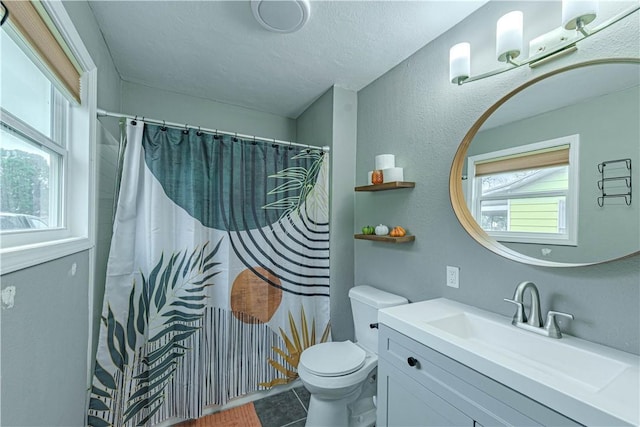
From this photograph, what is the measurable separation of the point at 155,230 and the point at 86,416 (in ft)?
3.25

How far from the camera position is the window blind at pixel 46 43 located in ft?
2.46

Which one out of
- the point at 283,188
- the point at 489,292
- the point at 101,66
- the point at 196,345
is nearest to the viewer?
the point at 489,292

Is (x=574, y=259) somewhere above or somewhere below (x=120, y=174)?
below

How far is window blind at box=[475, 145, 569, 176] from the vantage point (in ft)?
3.39

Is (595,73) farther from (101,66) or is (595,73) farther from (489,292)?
(101,66)

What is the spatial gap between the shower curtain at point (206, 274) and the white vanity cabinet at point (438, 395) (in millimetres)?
894

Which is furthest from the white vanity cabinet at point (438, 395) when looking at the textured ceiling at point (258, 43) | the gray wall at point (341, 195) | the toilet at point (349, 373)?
the textured ceiling at point (258, 43)

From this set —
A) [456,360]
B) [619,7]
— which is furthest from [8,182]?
[619,7]

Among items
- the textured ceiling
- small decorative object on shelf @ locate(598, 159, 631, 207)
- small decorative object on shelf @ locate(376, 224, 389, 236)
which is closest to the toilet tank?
small decorative object on shelf @ locate(376, 224, 389, 236)

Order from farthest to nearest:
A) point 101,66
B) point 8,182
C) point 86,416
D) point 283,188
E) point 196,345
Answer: point 283,188 < point 196,345 < point 101,66 < point 86,416 < point 8,182

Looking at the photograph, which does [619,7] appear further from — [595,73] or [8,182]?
[8,182]

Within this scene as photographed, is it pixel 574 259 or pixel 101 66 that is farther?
pixel 101 66

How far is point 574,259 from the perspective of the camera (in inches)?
38.4

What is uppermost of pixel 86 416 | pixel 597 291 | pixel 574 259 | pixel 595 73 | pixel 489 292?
pixel 595 73
